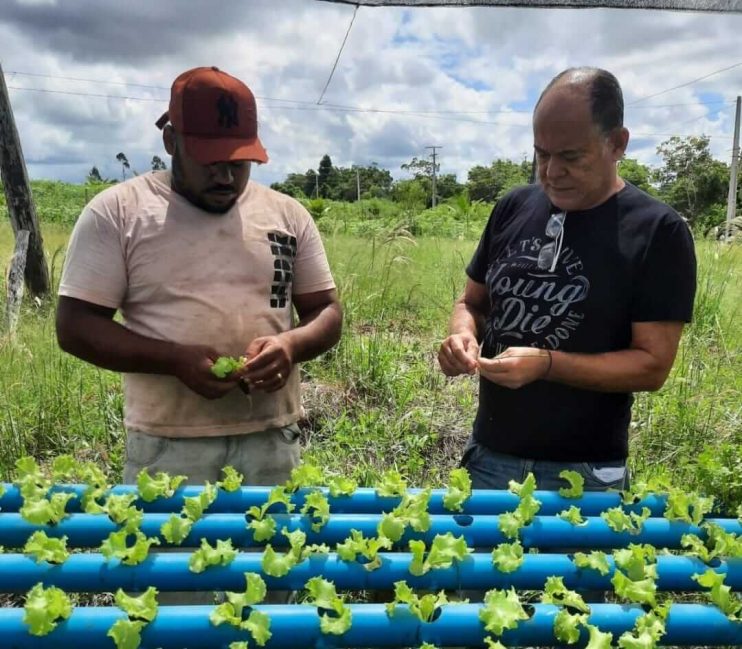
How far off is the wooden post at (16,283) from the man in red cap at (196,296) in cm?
202

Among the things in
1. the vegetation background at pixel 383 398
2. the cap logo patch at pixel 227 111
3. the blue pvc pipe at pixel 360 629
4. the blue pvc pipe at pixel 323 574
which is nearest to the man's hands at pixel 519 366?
the blue pvc pipe at pixel 323 574

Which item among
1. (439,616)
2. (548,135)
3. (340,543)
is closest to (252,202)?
(548,135)

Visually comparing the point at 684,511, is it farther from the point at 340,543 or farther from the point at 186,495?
the point at 186,495

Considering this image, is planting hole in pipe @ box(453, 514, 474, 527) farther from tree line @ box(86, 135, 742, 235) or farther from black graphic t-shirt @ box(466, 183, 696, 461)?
tree line @ box(86, 135, 742, 235)

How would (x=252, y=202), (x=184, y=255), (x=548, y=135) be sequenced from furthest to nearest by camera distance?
(x=252, y=202), (x=184, y=255), (x=548, y=135)

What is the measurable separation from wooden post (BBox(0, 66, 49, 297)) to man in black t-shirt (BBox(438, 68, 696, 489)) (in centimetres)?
385

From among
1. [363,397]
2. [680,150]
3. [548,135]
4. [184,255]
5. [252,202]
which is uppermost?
[680,150]

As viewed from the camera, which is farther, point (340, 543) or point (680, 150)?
point (680, 150)

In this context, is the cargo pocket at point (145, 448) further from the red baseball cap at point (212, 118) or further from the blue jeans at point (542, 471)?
the blue jeans at point (542, 471)

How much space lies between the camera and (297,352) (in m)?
1.76

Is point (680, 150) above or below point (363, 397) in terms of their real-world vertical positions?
above

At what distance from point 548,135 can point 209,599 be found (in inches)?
56.5

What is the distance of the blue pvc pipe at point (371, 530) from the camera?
116cm

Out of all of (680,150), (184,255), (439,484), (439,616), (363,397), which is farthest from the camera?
(680,150)
